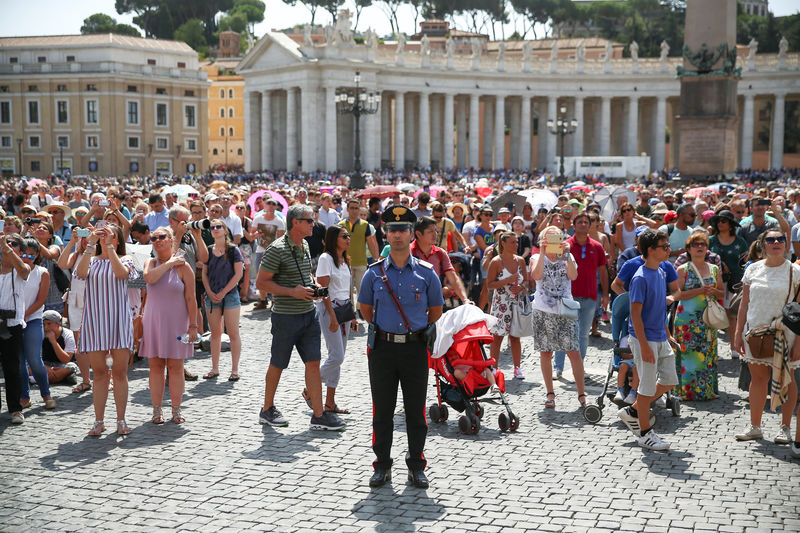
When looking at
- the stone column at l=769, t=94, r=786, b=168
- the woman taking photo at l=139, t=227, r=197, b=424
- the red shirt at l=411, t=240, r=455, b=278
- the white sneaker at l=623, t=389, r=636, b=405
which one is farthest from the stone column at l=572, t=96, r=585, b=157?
the woman taking photo at l=139, t=227, r=197, b=424

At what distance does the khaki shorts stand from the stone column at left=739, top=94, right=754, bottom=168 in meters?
69.9

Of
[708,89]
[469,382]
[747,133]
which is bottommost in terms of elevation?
[469,382]

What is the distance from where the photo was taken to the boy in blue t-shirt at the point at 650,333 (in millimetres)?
7512

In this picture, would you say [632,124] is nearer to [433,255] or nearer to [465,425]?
[433,255]

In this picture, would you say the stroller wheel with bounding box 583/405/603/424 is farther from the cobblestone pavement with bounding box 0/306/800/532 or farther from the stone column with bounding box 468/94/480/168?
the stone column with bounding box 468/94/480/168

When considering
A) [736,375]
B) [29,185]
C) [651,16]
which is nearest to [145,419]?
[736,375]

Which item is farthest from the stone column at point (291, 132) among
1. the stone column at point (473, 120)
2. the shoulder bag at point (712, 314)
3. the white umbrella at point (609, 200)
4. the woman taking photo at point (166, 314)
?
the woman taking photo at point (166, 314)

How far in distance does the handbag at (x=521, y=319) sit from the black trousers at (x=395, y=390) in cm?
366

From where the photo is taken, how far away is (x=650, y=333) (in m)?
7.59

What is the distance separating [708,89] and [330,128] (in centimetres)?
4514

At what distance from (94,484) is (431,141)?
73900 mm

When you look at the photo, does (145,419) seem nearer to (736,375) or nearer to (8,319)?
(8,319)

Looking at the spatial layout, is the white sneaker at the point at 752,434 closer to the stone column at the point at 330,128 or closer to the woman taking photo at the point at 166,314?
the woman taking photo at the point at 166,314

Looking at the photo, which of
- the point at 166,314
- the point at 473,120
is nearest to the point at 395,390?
the point at 166,314
